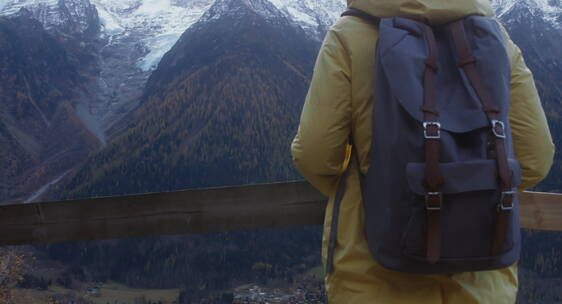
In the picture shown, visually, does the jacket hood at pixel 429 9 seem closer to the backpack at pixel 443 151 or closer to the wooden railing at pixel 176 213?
the backpack at pixel 443 151

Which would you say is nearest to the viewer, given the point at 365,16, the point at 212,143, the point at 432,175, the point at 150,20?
the point at 432,175

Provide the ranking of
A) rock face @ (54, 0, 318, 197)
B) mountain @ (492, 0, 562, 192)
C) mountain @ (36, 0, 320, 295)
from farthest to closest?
mountain @ (492, 0, 562, 192) < rock face @ (54, 0, 318, 197) < mountain @ (36, 0, 320, 295)

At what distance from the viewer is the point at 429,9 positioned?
1188 mm

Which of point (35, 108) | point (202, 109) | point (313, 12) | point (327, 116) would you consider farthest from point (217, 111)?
point (327, 116)

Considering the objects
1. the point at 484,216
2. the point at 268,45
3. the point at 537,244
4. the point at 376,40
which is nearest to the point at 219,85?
the point at 268,45

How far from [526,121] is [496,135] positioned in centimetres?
39

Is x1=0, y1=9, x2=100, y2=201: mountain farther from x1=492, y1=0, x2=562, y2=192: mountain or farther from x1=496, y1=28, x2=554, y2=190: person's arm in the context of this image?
x1=492, y1=0, x2=562, y2=192: mountain

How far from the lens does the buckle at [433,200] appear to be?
3.44 ft

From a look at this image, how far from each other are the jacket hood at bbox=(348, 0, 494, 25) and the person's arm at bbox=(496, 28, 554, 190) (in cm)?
25

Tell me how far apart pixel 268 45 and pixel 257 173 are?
1607mm

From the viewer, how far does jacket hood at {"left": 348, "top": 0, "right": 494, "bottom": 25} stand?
1.19 meters

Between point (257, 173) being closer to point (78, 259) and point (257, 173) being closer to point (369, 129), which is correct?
point (78, 259)

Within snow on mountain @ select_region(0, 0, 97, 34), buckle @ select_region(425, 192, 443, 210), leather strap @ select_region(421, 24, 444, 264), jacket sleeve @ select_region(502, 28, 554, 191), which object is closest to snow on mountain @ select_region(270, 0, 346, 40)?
snow on mountain @ select_region(0, 0, 97, 34)

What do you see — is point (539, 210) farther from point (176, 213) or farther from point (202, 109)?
point (202, 109)
